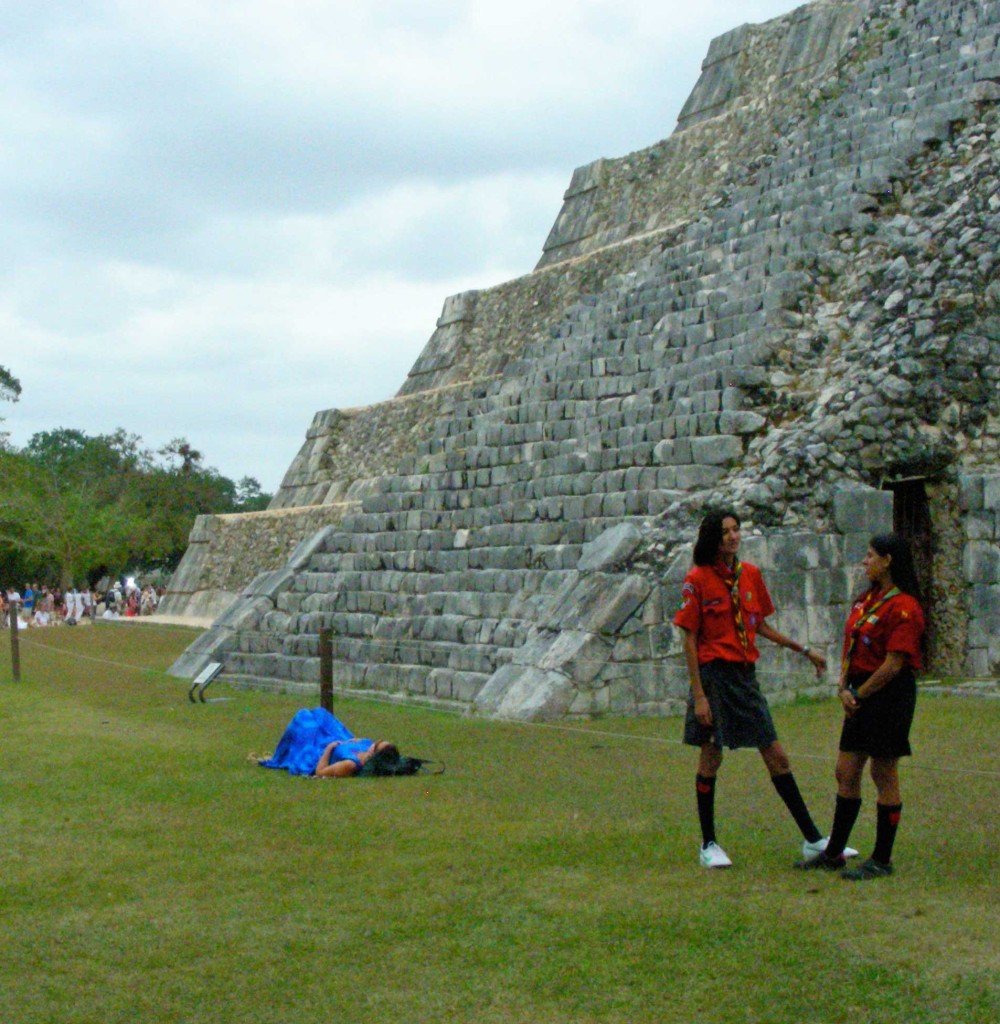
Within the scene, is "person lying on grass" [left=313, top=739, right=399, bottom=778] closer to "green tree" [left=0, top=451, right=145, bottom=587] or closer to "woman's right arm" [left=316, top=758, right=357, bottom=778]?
"woman's right arm" [left=316, top=758, right=357, bottom=778]

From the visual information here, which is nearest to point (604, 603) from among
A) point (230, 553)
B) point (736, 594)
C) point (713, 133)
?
point (736, 594)

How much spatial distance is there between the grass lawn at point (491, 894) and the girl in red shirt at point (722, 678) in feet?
0.86

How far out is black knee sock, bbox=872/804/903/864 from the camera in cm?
505

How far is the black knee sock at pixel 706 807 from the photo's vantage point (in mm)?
5379

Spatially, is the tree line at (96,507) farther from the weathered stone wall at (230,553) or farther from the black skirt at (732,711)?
the black skirt at (732,711)

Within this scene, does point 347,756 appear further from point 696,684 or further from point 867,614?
point 867,614

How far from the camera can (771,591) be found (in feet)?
32.9

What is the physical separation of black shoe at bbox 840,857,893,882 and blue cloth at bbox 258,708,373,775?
11.6 ft

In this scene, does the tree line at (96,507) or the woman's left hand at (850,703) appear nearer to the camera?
the woman's left hand at (850,703)

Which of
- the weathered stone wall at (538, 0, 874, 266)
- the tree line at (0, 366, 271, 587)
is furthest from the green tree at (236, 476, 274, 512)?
the weathered stone wall at (538, 0, 874, 266)

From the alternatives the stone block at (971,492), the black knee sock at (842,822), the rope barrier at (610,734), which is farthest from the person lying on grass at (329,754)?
the stone block at (971,492)

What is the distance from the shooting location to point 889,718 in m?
5.04

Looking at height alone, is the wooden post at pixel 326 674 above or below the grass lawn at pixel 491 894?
above

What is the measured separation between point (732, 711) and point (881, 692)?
59 centimetres
